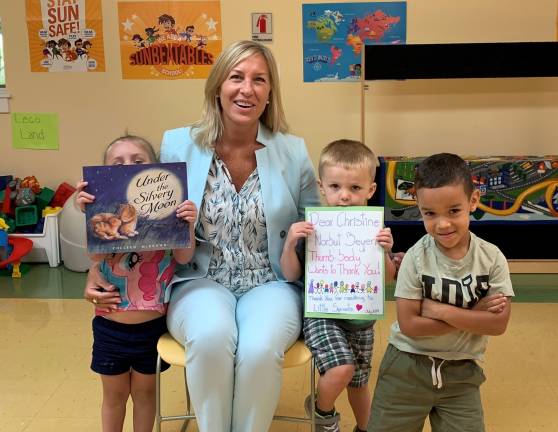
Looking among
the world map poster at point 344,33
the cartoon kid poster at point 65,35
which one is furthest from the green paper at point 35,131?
the world map poster at point 344,33

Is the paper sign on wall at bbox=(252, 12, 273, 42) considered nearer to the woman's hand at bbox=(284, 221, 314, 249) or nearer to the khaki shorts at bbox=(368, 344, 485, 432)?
the woman's hand at bbox=(284, 221, 314, 249)

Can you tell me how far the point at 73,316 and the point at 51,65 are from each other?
5.90 feet

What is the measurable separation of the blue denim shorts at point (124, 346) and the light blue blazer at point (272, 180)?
0.19 m

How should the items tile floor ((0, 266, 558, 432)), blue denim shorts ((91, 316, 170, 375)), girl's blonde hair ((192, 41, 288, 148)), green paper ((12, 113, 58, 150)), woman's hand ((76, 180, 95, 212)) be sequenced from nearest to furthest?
1. woman's hand ((76, 180, 95, 212))
2. blue denim shorts ((91, 316, 170, 375))
3. girl's blonde hair ((192, 41, 288, 148))
4. tile floor ((0, 266, 558, 432))
5. green paper ((12, 113, 58, 150))

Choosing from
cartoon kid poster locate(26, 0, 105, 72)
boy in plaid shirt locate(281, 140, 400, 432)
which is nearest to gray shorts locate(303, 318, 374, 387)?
boy in plaid shirt locate(281, 140, 400, 432)

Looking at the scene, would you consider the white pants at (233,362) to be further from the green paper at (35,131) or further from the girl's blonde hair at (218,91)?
the green paper at (35,131)

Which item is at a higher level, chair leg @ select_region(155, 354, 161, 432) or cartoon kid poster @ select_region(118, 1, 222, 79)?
cartoon kid poster @ select_region(118, 1, 222, 79)

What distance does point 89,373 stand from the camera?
8.21 feet

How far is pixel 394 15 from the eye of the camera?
372cm

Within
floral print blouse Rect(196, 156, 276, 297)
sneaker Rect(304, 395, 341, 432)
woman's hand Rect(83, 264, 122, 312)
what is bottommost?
sneaker Rect(304, 395, 341, 432)

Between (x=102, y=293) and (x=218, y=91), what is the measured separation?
2.37 ft

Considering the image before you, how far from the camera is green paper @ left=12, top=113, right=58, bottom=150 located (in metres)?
4.04

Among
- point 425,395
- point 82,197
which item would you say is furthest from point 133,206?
point 425,395

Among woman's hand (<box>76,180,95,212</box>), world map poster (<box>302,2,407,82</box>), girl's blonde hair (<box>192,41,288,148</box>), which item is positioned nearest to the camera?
woman's hand (<box>76,180,95,212</box>)
